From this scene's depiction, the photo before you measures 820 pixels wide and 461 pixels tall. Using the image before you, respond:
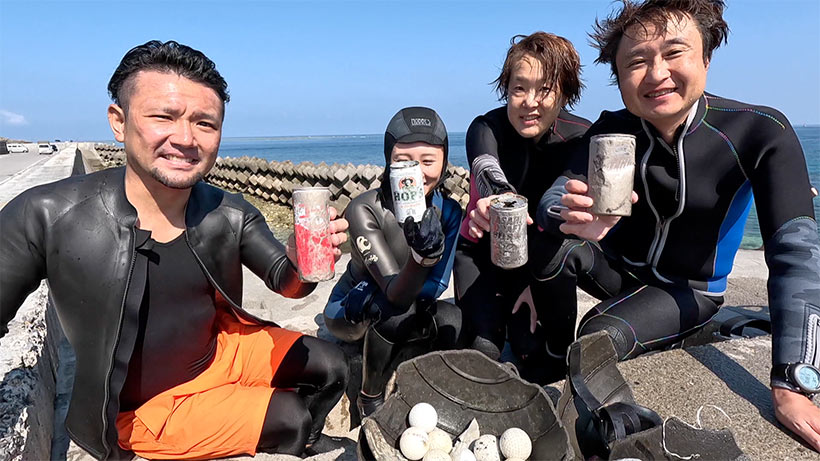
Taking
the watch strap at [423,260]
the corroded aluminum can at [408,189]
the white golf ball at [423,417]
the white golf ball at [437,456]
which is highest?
the corroded aluminum can at [408,189]

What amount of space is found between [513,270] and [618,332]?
0.80 metres

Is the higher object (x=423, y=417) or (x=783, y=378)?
(x=783, y=378)

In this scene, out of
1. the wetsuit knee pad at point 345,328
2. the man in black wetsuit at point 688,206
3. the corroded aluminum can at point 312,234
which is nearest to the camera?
the corroded aluminum can at point 312,234

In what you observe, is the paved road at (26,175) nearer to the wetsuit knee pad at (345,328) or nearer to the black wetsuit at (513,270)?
the wetsuit knee pad at (345,328)

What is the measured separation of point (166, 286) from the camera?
2020 millimetres

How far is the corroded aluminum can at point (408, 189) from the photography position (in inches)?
80.2

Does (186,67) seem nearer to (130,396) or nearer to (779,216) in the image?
(130,396)

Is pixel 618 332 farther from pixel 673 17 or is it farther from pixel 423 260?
pixel 673 17

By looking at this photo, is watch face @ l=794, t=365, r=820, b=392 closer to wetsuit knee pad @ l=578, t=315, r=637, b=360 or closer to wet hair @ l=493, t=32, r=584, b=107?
wetsuit knee pad @ l=578, t=315, r=637, b=360

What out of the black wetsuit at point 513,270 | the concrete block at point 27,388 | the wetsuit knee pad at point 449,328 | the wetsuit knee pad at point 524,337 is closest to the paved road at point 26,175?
the concrete block at point 27,388

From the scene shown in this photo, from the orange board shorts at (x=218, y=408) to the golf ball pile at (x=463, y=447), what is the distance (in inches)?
32.0

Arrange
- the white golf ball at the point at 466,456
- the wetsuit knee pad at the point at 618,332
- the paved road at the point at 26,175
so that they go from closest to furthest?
the white golf ball at the point at 466,456 < the wetsuit knee pad at the point at 618,332 < the paved road at the point at 26,175

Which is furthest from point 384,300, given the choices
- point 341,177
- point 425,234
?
point 341,177

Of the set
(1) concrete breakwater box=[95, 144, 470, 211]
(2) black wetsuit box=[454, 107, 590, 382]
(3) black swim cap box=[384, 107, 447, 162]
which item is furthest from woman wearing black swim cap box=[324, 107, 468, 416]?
(1) concrete breakwater box=[95, 144, 470, 211]
